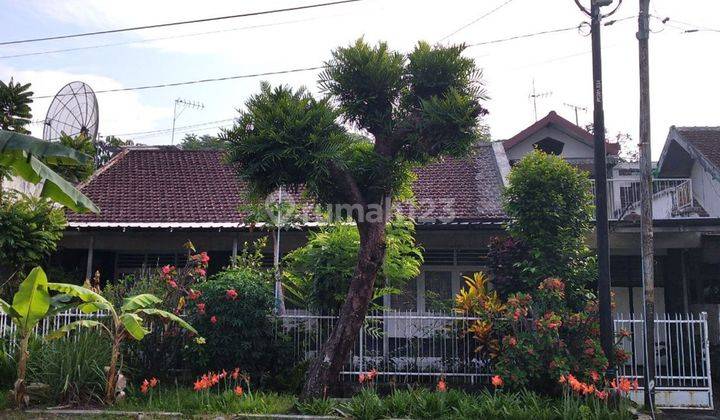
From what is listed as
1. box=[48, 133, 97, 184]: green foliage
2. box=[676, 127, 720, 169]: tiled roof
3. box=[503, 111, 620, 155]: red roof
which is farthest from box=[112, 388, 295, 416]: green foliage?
box=[676, 127, 720, 169]: tiled roof

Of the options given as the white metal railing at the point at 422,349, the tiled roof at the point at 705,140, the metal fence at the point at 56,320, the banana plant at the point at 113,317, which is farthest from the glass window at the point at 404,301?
the tiled roof at the point at 705,140

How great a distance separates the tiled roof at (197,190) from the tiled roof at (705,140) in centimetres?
572

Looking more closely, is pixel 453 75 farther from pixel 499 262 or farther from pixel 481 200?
pixel 481 200

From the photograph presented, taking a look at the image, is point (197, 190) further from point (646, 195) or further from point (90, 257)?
point (646, 195)

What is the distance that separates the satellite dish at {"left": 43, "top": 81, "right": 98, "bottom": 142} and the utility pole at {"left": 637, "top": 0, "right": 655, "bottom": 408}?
1184cm

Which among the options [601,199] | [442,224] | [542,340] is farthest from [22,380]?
[601,199]

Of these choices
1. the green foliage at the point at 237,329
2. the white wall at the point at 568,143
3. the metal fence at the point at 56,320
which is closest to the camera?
the green foliage at the point at 237,329

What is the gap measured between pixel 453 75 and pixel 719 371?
8.37 meters

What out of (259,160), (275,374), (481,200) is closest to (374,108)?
(259,160)

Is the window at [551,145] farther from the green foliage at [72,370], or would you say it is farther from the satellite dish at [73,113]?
the green foliage at [72,370]

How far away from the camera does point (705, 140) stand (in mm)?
16953

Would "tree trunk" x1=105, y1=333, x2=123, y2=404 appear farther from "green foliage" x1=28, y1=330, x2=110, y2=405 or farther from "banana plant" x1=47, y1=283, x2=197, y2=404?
"green foliage" x1=28, y1=330, x2=110, y2=405

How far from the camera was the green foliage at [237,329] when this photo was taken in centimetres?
897

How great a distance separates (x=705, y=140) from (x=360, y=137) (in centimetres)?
1271
